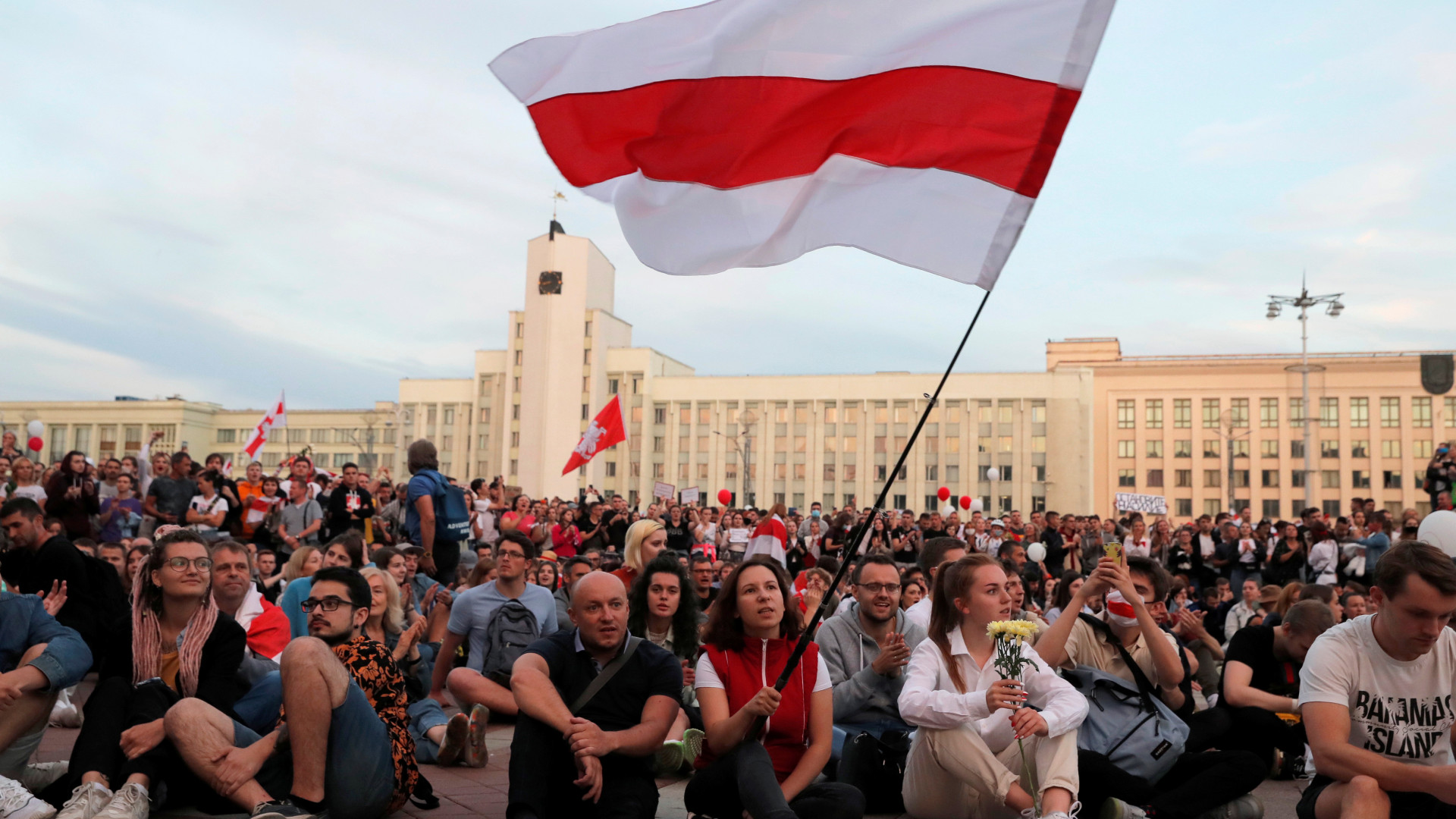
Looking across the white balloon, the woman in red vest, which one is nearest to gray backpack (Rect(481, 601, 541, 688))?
the woman in red vest

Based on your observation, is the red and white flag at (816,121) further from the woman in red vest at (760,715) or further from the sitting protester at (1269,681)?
the sitting protester at (1269,681)

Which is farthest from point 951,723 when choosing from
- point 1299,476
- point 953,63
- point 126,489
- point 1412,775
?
point 1299,476

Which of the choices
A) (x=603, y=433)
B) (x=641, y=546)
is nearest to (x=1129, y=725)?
(x=641, y=546)

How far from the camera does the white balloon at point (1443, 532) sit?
7.12m

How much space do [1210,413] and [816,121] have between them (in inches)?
3487

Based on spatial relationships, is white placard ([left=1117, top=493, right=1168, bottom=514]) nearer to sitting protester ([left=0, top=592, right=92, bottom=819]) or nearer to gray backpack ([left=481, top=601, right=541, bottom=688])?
gray backpack ([left=481, top=601, right=541, bottom=688])

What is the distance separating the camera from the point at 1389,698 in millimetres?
4336

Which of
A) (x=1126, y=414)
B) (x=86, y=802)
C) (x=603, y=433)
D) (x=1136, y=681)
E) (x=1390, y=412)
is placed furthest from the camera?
(x=1126, y=414)

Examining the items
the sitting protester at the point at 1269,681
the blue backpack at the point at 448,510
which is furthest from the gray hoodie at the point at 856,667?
the blue backpack at the point at 448,510

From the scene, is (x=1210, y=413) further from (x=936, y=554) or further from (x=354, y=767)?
(x=354, y=767)

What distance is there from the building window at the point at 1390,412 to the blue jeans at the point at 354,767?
91787 millimetres

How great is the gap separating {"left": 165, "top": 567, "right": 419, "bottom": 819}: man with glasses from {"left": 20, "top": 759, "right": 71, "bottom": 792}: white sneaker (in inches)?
37.9

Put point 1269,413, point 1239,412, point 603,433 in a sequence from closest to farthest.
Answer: point 603,433
point 1269,413
point 1239,412

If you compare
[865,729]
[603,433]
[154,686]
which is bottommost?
[865,729]
